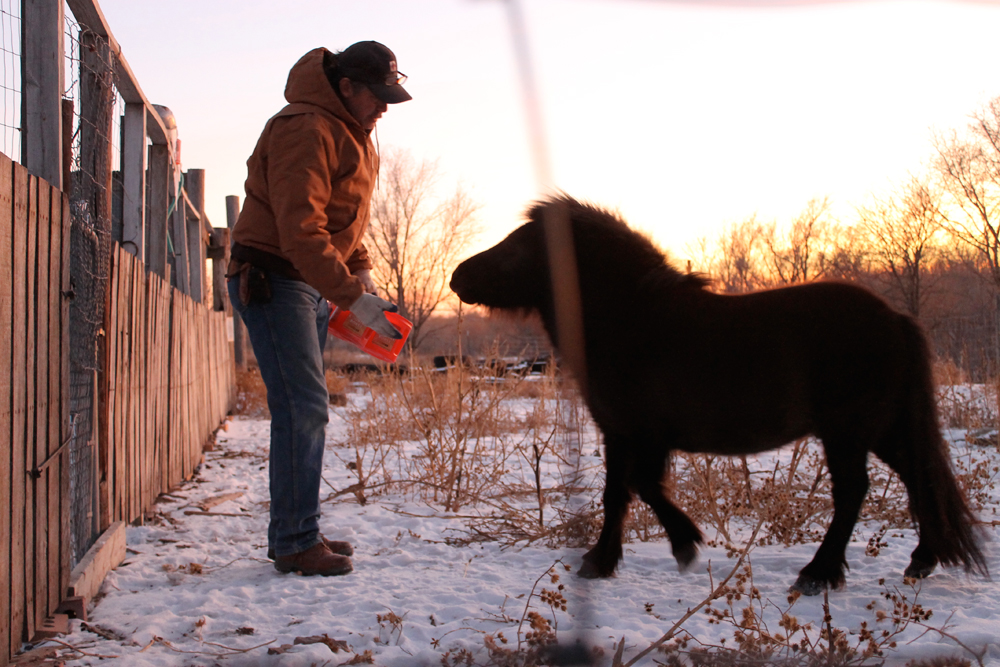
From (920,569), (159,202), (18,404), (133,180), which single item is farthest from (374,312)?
(159,202)

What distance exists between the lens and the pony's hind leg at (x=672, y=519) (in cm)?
289

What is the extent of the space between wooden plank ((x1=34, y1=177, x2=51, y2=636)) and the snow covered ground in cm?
23

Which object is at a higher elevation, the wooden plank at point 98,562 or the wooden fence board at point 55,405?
the wooden fence board at point 55,405

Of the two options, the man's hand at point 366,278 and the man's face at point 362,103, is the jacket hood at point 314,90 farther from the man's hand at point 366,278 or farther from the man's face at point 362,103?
the man's hand at point 366,278

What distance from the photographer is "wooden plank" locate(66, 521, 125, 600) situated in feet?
8.59

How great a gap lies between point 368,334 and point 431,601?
124cm

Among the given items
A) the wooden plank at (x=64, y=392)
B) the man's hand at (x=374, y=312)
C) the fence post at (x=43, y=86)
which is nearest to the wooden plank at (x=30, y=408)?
the wooden plank at (x=64, y=392)

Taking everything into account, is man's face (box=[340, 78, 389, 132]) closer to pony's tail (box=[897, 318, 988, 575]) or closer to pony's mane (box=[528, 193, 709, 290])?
pony's mane (box=[528, 193, 709, 290])

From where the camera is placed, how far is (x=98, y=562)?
114 inches

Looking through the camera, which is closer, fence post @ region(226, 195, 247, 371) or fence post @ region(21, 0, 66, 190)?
fence post @ region(21, 0, 66, 190)

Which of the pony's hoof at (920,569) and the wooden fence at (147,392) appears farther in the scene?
the wooden fence at (147,392)

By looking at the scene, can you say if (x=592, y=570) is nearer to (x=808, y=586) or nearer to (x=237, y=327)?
(x=808, y=586)

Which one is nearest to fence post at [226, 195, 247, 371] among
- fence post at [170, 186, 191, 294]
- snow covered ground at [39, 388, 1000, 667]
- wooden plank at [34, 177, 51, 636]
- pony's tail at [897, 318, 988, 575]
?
fence post at [170, 186, 191, 294]

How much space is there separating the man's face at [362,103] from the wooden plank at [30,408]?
1310mm
